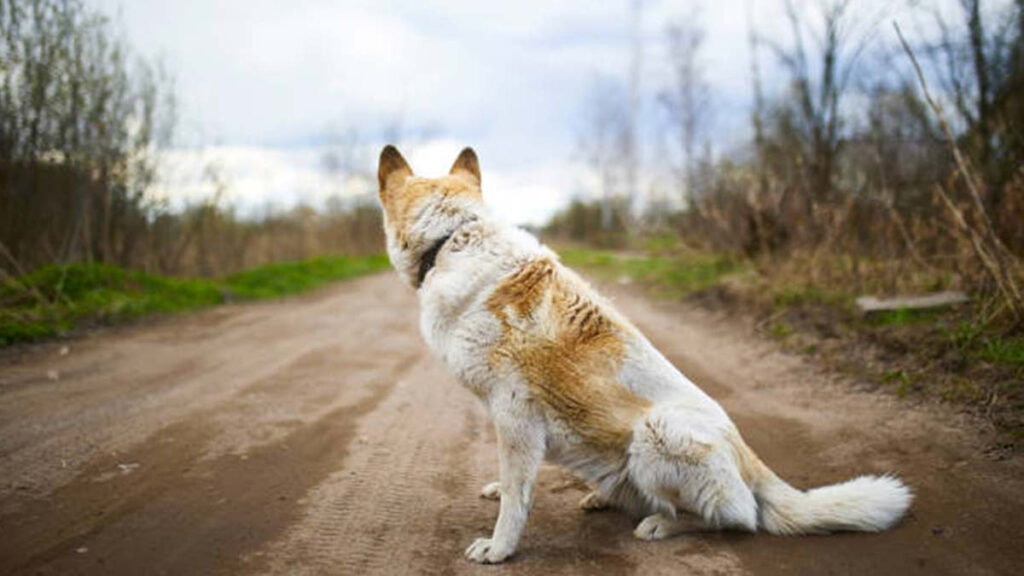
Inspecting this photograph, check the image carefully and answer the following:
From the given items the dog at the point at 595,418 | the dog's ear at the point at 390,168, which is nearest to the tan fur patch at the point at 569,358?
the dog at the point at 595,418

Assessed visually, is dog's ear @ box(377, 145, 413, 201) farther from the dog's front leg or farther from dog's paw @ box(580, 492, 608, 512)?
dog's paw @ box(580, 492, 608, 512)

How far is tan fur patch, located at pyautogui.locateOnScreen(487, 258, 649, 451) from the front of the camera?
3539 millimetres

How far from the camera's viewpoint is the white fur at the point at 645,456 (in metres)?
3.47

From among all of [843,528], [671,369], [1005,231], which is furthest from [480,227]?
[1005,231]

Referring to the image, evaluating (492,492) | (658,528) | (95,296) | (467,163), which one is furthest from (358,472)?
(95,296)

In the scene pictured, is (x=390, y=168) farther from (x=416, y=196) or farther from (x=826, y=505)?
(x=826, y=505)

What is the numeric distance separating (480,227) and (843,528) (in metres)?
2.73

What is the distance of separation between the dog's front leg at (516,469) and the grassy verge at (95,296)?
26.6 feet

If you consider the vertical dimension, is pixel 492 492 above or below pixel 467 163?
below

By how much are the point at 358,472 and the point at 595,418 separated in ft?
6.66

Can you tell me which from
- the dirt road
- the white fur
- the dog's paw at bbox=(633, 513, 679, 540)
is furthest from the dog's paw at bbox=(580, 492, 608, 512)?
the dog's paw at bbox=(633, 513, 679, 540)

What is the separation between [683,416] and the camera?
3.52 m

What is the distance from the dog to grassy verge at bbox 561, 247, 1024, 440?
2.33 meters

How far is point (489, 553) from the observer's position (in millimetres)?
3434
